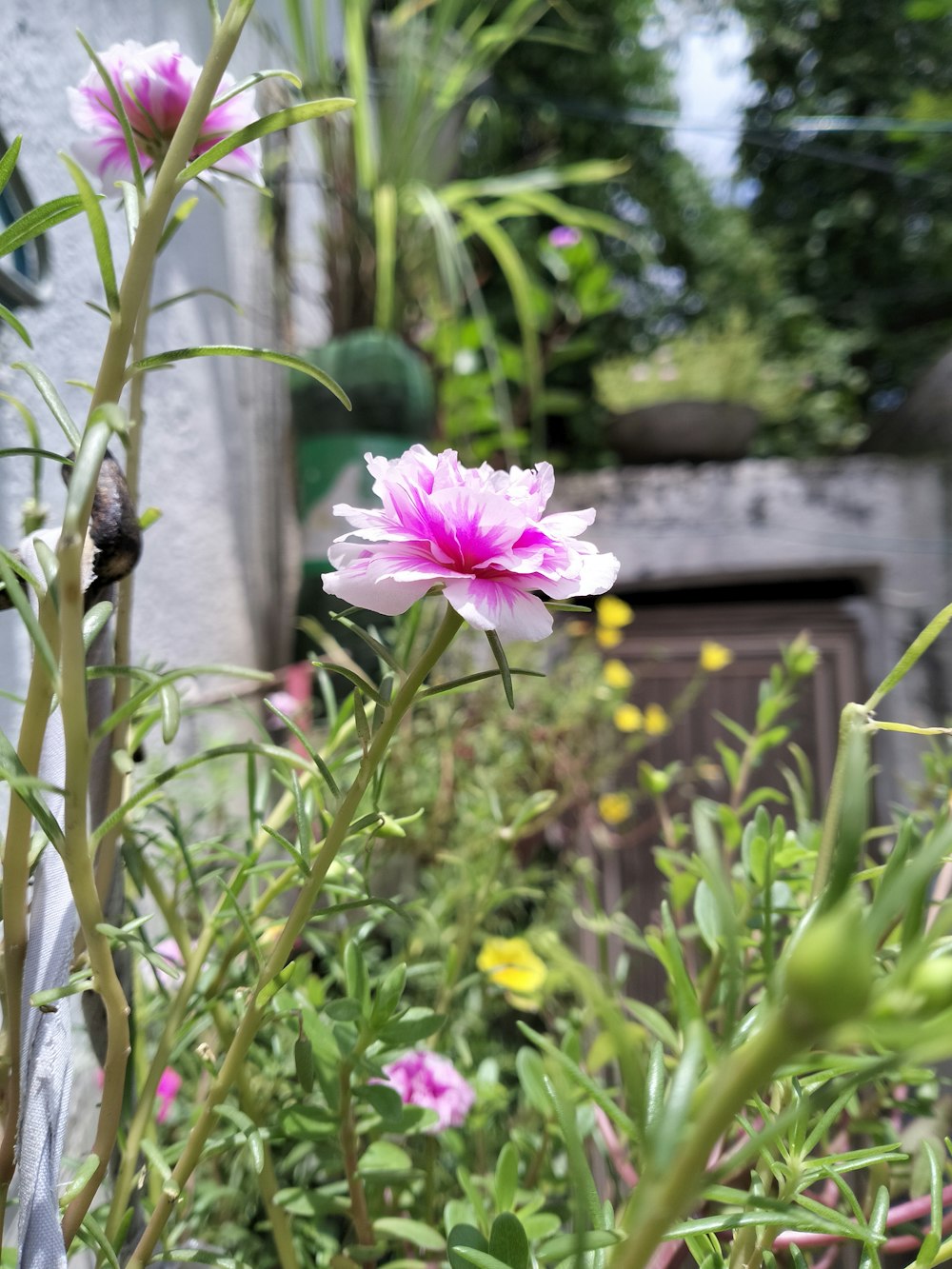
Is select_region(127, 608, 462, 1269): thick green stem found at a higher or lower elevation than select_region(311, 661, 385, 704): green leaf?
lower

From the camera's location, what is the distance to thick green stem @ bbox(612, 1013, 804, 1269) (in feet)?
0.41

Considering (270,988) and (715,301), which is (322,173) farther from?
(715,301)

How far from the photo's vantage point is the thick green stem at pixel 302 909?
0.80ft

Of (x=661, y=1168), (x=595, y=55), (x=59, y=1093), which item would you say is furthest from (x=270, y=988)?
(x=595, y=55)

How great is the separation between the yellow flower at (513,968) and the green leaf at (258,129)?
19.9 inches

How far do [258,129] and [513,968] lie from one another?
0.56 m

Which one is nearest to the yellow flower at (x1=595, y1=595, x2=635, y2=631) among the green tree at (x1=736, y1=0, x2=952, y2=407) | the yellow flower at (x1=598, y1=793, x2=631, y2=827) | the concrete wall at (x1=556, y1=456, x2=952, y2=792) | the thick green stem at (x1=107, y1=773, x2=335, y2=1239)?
the concrete wall at (x1=556, y1=456, x2=952, y2=792)

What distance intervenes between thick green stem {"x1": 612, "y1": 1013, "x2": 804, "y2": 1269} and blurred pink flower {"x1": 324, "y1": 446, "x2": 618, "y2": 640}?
13cm

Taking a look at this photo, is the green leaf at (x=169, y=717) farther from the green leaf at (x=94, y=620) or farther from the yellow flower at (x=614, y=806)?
the yellow flower at (x=614, y=806)

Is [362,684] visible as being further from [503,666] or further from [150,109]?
[150,109]

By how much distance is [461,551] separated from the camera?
0.84 ft

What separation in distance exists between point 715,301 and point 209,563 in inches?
98.0

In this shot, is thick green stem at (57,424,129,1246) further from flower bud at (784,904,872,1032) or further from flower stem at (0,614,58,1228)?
flower bud at (784,904,872,1032)

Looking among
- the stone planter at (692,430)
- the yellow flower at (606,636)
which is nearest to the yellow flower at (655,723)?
the yellow flower at (606,636)
